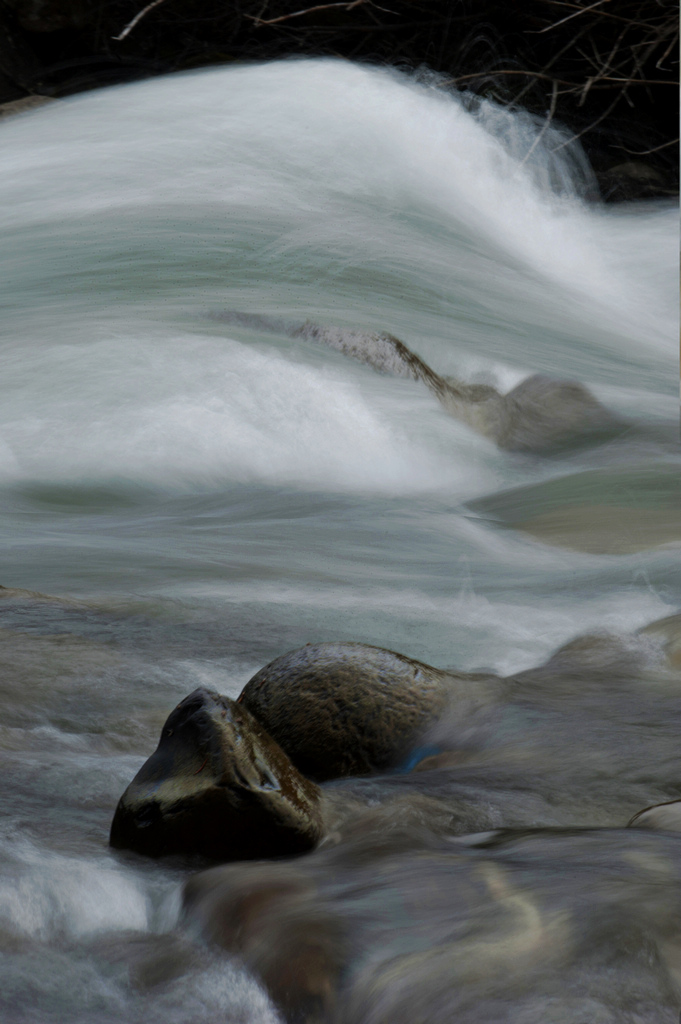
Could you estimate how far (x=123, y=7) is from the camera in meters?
10.0

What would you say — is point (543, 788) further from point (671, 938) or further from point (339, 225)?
point (339, 225)

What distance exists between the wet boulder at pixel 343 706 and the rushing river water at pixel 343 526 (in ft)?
0.32

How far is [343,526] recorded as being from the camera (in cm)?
404

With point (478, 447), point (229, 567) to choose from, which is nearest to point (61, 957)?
point (229, 567)

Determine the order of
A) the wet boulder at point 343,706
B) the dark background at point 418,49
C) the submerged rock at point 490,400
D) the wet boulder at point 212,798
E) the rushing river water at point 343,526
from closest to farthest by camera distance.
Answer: the rushing river water at point 343,526 < the wet boulder at point 212,798 < the wet boulder at point 343,706 < the submerged rock at point 490,400 < the dark background at point 418,49

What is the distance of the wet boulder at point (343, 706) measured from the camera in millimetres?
2197

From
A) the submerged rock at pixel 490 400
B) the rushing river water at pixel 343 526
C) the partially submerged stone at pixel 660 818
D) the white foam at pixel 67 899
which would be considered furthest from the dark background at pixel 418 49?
the white foam at pixel 67 899

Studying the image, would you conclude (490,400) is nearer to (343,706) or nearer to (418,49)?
(343,706)

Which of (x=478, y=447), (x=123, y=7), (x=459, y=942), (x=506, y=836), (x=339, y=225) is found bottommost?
(x=478, y=447)

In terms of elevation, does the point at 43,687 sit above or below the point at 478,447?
above

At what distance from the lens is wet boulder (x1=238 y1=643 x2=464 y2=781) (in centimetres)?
220

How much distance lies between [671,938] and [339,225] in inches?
237

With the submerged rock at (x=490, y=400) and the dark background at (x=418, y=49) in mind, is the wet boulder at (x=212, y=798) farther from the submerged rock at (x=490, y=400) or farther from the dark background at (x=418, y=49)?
the dark background at (x=418, y=49)

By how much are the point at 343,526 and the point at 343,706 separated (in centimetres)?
184
